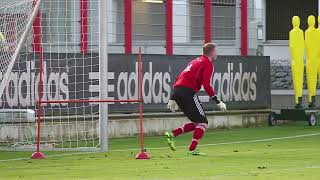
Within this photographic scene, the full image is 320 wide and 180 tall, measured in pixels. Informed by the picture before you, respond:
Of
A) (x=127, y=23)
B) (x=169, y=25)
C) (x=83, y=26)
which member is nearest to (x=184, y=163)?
(x=83, y=26)

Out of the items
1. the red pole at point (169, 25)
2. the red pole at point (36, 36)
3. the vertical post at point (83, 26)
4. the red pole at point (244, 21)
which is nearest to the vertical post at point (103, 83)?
the vertical post at point (83, 26)

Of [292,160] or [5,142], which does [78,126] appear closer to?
[5,142]

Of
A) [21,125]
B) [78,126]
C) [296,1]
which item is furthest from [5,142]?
[296,1]

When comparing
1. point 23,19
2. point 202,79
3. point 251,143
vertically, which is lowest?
point 251,143

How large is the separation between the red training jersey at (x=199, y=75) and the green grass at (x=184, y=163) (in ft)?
3.80

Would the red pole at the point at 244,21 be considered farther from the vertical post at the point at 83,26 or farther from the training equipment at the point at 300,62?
the vertical post at the point at 83,26

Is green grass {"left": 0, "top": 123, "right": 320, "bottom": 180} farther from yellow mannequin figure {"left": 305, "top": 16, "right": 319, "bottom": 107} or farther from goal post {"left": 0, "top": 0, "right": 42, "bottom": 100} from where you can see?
yellow mannequin figure {"left": 305, "top": 16, "right": 319, "bottom": 107}

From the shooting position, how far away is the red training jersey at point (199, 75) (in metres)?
15.7

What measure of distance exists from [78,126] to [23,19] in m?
3.51

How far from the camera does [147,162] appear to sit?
14.6 meters

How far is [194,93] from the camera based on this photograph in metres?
16.1

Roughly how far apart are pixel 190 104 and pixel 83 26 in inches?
187

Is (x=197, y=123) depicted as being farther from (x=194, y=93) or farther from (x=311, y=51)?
(x=311, y=51)

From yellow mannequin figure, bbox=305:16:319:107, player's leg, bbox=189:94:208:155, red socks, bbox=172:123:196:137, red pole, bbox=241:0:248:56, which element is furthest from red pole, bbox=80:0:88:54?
yellow mannequin figure, bbox=305:16:319:107
